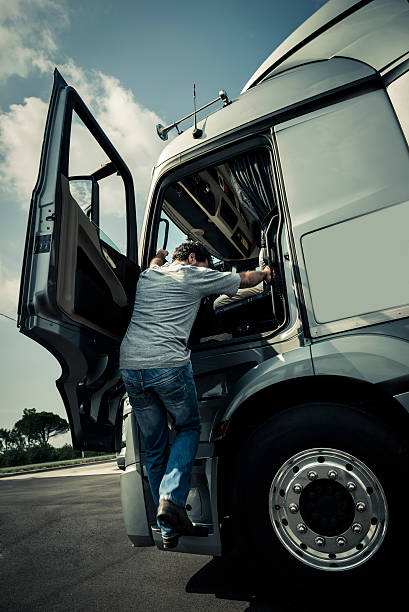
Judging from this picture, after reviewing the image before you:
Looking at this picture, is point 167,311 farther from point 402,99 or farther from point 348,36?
point 348,36

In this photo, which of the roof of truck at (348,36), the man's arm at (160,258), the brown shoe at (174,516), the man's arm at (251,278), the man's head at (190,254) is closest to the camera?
the brown shoe at (174,516)

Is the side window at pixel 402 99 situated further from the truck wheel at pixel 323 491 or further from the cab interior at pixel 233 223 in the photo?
the truck wheel at pixel 323 491

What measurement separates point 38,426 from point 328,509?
187 ft

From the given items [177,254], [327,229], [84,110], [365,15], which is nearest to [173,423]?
[177,254]

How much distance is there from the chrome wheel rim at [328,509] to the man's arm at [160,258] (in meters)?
1.53

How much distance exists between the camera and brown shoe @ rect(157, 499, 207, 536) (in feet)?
5.97

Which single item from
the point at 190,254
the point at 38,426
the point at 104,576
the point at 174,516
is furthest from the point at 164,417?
the point at 38,426

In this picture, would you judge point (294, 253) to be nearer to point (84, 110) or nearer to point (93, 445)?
point (93, 445)

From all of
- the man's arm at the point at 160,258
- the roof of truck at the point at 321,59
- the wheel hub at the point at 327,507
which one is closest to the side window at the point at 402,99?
the roof of truck at the point at 321,59

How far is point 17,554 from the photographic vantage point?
10.5 ft

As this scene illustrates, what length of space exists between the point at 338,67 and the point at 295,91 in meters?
0.26

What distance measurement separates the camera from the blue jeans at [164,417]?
1985 mm

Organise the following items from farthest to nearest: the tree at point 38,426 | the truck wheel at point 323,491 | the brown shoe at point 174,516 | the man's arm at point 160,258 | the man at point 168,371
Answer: the tree at point 38,426 < the man's arm at point 160,258 < the man at point 168,371 < the brown shoe at point 174,516 < the truck wheel at point 323,491

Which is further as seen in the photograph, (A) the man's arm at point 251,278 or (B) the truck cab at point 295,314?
(A) the man's arm at point 251,278
